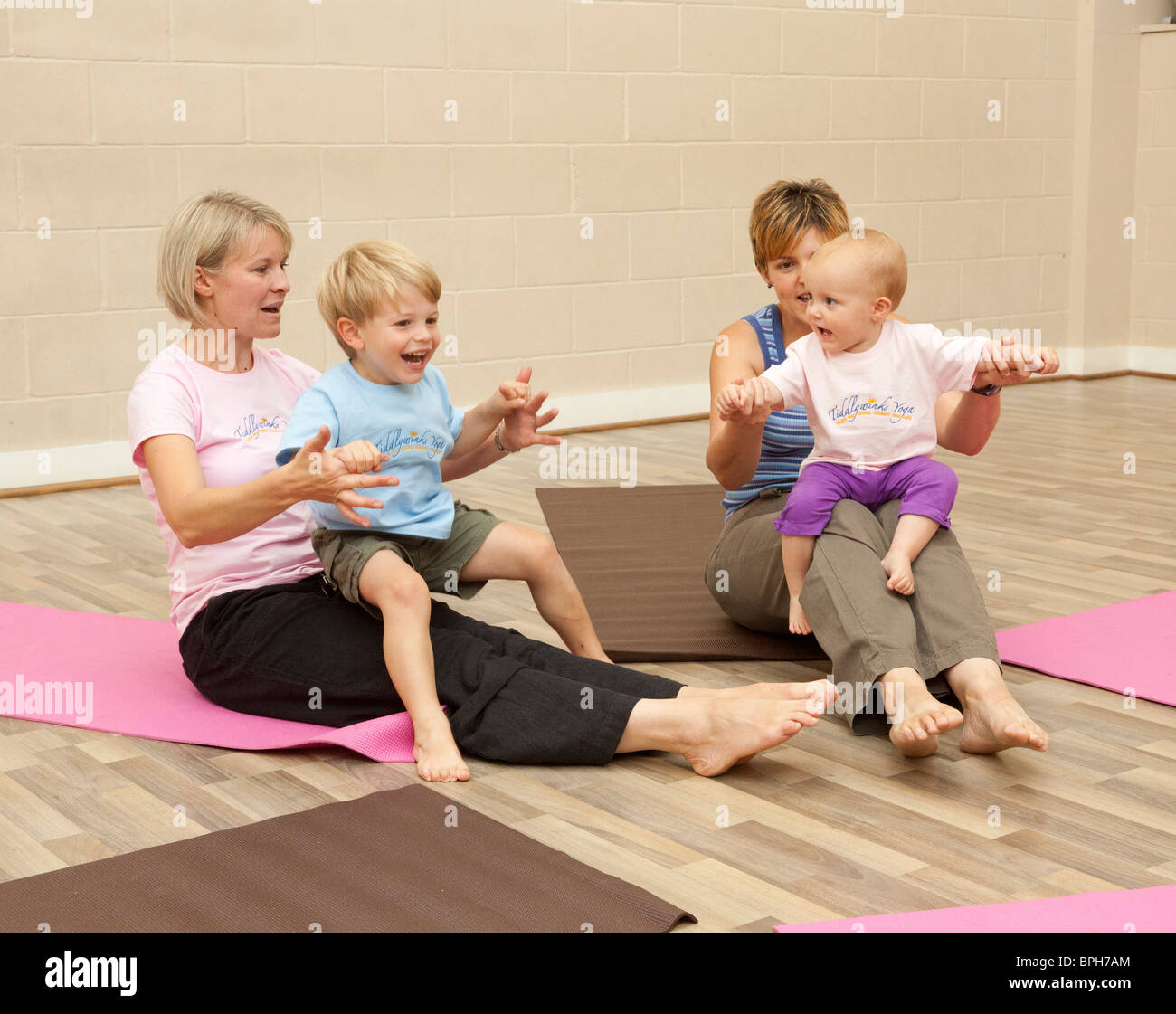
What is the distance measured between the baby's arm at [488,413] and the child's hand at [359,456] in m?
0.37

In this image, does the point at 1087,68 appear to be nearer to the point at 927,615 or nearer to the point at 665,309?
the point at 665,309

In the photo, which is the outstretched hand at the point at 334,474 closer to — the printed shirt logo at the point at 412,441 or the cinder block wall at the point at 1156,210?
the printed shirt logo at the point at 412,441

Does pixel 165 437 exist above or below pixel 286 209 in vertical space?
below

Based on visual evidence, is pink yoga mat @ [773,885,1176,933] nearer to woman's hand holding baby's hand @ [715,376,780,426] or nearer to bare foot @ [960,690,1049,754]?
bare foot @ [960,690,1049,754]

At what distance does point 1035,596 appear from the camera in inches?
118

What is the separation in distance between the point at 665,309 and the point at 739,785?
12.6 ft

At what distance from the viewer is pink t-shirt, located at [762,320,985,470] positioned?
2332mm

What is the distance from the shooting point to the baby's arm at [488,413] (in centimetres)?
229

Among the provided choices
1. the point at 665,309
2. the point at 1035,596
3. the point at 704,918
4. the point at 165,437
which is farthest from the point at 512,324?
the point at 704,918

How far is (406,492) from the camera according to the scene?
222cm

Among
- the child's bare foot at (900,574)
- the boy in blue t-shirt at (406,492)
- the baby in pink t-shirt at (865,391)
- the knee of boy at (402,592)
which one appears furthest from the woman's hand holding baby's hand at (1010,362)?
the knee of boy at (402,592)

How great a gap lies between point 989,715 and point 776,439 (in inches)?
32.9

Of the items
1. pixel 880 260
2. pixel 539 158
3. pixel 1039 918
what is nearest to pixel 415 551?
pixel 880 260

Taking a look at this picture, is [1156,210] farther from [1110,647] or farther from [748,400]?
[748,400]
